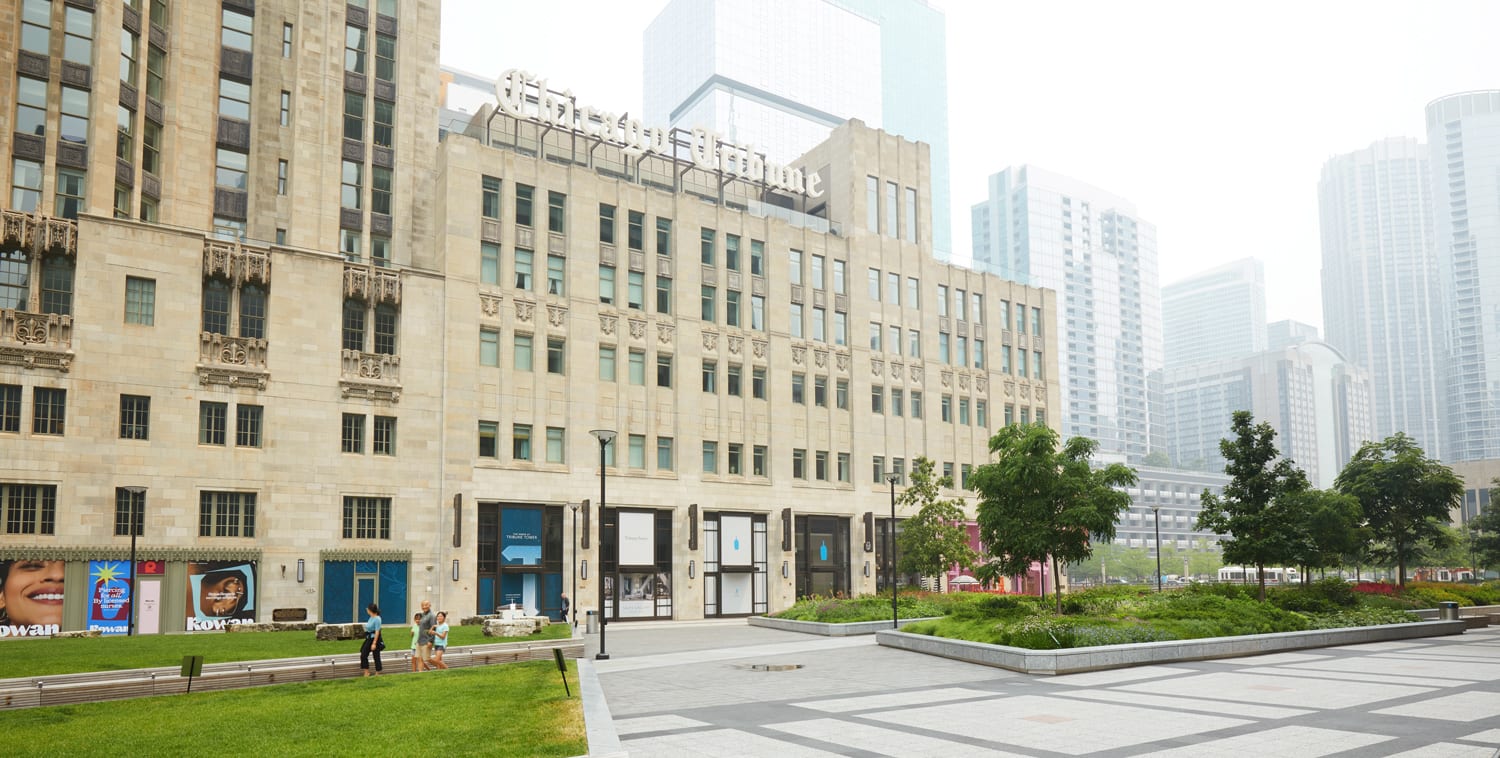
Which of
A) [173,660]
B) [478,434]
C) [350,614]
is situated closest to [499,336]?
[478,434]

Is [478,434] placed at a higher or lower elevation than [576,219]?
lower

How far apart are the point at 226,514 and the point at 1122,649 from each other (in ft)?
126

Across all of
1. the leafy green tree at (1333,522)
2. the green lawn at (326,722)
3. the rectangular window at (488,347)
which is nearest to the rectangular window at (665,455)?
the rectangular window at (488,347)

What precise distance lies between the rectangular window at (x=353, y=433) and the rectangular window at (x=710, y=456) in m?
19.6

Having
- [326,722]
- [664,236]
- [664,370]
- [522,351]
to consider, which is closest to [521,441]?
[522,351]

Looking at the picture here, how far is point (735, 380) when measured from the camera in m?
64.6

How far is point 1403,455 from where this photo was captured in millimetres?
56781

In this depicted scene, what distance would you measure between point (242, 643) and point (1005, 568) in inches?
1015

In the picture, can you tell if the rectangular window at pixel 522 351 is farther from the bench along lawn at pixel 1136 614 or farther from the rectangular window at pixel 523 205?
the bench along lawn at pixel 1136 614

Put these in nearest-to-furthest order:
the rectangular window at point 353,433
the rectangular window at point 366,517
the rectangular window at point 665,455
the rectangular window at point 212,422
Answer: the rectangular window at point 212,422
the rectangular window at point 366,517
the rectangular window at point 353,433
the rectangular window at point 665,455

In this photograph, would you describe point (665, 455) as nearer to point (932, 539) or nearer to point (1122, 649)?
point (932, 539)

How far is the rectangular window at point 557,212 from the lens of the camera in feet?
193

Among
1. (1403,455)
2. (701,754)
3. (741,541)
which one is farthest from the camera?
(741,541)

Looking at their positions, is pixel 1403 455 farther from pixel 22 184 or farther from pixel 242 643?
pixel 22 184
